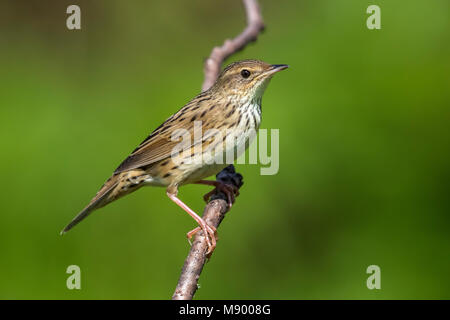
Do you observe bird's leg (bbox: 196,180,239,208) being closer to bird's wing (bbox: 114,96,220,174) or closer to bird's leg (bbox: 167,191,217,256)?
bird's leg (bbox: 167,191,217,256)

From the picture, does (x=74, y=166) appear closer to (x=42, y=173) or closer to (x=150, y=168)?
(x=42, y=173)

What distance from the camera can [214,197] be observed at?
360 cm

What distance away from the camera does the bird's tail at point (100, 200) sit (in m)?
3.64

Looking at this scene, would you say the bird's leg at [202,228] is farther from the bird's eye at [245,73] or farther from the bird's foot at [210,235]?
the bird's eye at [245,73]

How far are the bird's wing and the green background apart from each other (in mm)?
374

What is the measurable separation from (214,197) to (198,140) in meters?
0.34

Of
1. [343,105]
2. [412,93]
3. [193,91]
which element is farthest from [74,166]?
[412,93]

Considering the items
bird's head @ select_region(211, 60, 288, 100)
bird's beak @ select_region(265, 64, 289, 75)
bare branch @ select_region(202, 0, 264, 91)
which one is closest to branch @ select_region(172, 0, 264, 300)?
bare branch @ select_region(202, 0, 264, 91)

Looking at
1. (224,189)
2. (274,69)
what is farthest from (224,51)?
(224,189)

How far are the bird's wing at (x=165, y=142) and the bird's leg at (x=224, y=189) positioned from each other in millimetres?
313

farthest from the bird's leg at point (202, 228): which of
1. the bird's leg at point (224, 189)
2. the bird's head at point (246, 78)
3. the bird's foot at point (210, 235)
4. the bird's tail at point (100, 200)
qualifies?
the bird's head at point (246, 78)

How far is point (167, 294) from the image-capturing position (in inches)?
148

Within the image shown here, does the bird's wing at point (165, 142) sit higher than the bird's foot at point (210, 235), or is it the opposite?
the bird's wing at point (165, 142)

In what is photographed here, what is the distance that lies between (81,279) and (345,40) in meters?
2.41
